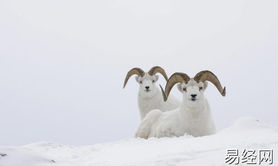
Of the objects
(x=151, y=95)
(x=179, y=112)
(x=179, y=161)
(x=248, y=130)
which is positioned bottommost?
(x=179, y=161)

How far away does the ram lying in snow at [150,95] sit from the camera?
17734 mm

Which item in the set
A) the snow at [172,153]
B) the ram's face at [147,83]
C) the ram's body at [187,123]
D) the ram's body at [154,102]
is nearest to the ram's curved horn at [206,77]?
the ram's body at [187,123]

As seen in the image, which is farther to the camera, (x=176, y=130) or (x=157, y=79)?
(x=157, y=79)

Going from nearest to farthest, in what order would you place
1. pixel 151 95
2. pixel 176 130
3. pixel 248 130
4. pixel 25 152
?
pixel 25 152 → pixel 248 130 → pixel 176 130 → pixel 151 95

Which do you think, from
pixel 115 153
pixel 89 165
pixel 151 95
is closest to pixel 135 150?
pixel 115 153

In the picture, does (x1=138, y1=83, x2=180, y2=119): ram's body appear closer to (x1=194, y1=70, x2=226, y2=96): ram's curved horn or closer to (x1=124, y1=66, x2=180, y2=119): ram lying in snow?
(x1=124, y1=66, x2=180, y2=119): ram lying in snow

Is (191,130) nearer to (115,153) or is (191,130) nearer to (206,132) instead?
(206,132)

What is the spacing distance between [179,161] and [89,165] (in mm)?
1592

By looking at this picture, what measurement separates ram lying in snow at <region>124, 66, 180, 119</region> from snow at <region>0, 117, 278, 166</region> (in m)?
8.11

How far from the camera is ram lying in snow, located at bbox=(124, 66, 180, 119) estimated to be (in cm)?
1773

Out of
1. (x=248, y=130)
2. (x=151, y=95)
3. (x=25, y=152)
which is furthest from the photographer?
(x=151, y=95)

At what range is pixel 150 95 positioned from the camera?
17906 mm

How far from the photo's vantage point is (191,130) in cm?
1284

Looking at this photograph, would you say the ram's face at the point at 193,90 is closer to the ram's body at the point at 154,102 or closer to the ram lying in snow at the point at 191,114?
the ram lying in snow at the point at 191,114
